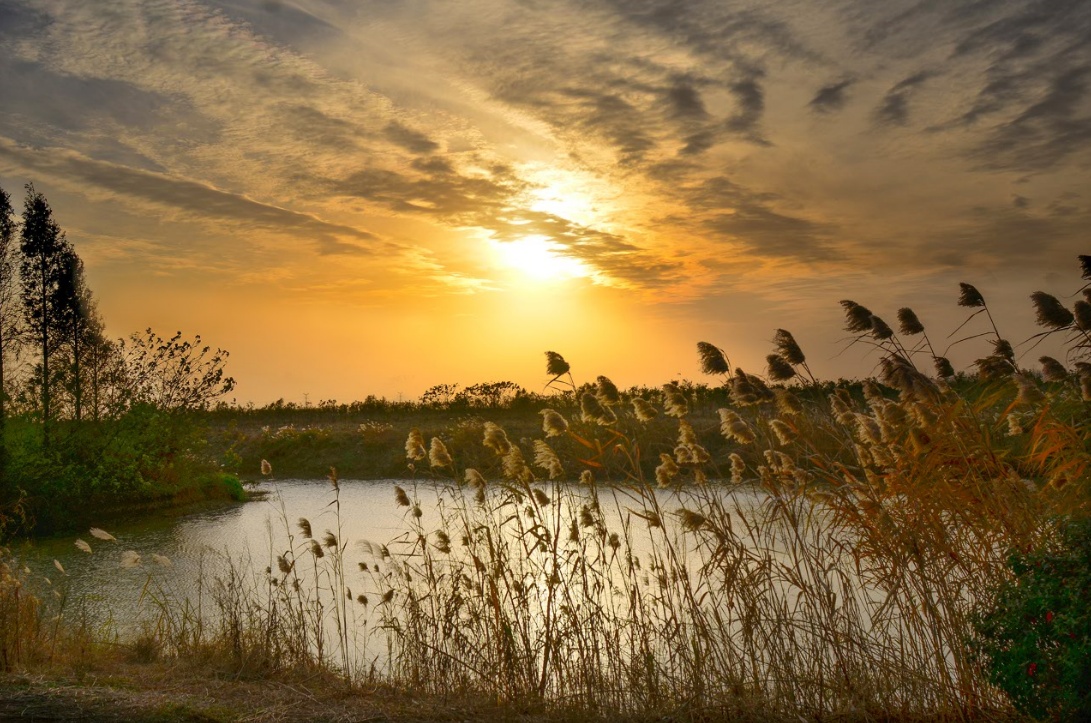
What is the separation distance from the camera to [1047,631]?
3.48 meters

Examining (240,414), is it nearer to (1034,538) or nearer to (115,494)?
(115,494)

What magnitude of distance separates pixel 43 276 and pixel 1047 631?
17.1m

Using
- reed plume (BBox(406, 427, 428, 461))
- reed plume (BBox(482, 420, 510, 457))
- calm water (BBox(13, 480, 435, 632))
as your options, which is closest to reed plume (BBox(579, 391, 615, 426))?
reed plume (BBox(482, 420, 510, 457))

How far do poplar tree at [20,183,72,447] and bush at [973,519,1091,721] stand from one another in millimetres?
15488

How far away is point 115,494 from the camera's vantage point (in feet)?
42.8

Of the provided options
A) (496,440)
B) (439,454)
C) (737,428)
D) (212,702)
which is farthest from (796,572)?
(212,702)

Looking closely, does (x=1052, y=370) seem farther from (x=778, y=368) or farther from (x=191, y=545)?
(x=191, y=545)

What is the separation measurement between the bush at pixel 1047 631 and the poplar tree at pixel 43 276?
15.5 metres

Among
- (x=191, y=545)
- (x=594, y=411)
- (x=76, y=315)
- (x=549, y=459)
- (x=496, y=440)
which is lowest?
(x=191, y=545)

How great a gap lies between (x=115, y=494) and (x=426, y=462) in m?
6.19

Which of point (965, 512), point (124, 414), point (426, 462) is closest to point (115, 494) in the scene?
point (124, 414)

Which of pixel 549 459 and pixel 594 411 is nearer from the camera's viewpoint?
pixel 594 411

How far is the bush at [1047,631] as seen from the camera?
10.9ft

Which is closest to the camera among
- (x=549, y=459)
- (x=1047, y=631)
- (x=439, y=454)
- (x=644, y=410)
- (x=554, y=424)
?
(x=1047, y=631)
